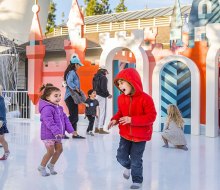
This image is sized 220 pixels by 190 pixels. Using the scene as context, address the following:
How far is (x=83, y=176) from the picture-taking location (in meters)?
4.29

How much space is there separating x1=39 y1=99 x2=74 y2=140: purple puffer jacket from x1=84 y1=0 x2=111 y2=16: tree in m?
27.6

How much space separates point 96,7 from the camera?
31531 millimetres

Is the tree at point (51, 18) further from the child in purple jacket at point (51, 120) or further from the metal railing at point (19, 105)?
the child in purple jacket at point (51, 120)

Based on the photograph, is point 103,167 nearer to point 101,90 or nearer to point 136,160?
point 136,160

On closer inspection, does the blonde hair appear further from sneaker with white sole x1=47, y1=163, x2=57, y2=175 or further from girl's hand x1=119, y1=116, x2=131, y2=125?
girl's hand x1=119, y1=116, x2=131, y2=125

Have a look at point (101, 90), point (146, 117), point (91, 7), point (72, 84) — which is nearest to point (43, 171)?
point (146, 117)

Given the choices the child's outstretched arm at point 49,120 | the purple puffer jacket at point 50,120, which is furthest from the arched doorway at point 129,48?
the child's outstretched arm at point 49,120

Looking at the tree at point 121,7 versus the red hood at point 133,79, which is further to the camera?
the tree at point 121,7

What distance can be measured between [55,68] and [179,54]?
3.78 meters

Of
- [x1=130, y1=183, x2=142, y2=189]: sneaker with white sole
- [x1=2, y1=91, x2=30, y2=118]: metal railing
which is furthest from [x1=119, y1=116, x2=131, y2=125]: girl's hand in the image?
[x1=2, y1=91, x2=30, y2=118]: metal railing

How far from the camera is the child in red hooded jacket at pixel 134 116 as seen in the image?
3.68m

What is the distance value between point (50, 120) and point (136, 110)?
992mm

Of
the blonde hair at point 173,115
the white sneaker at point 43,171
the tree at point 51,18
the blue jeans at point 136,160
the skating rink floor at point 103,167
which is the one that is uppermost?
the tree at point 51,18

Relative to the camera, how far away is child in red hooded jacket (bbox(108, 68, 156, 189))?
3680mm
